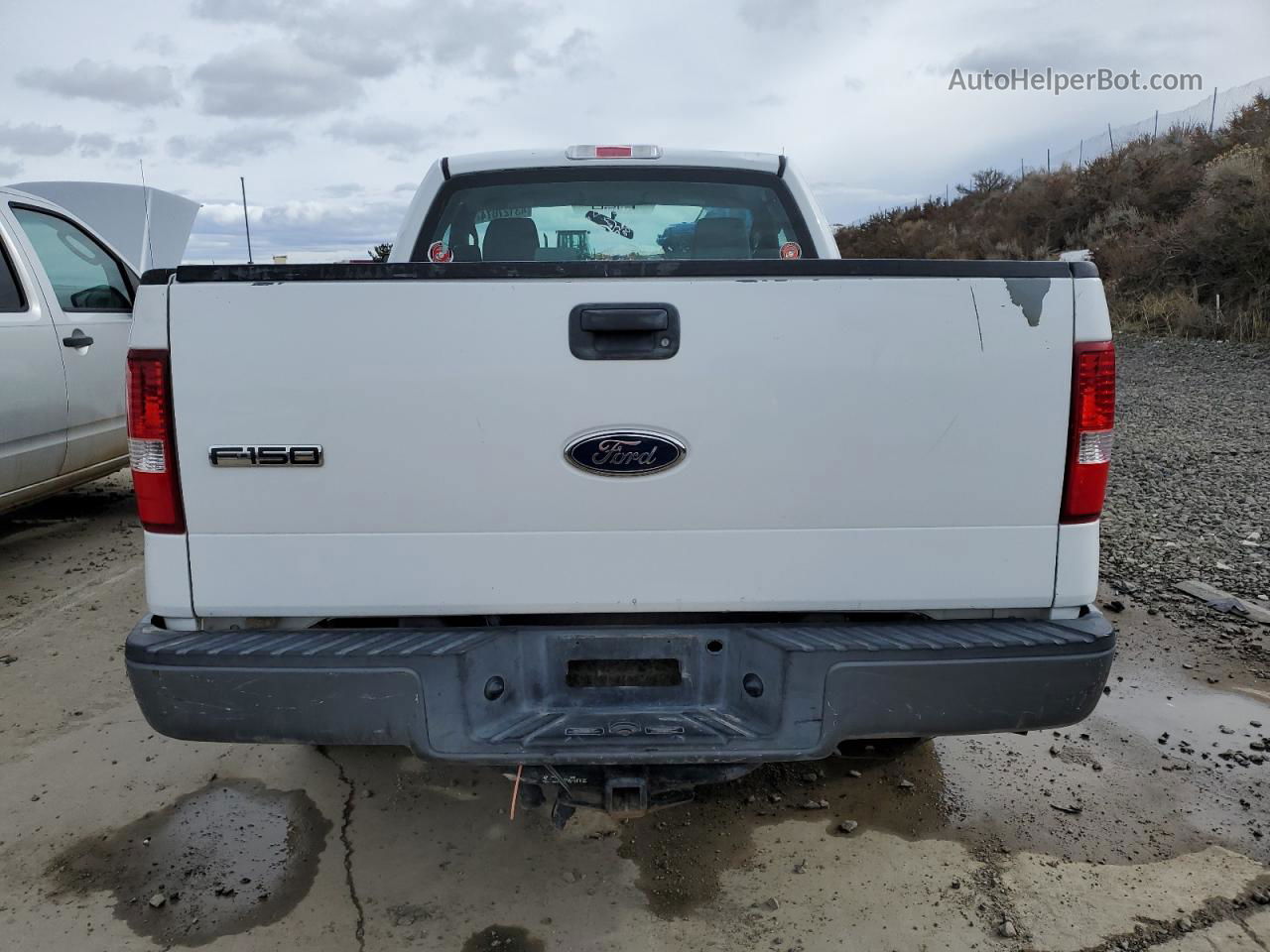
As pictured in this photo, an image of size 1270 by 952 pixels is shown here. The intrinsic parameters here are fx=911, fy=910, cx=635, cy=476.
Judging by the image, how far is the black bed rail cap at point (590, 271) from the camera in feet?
6.43

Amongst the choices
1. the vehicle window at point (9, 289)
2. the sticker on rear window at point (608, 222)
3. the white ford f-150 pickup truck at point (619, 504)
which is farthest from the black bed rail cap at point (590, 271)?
the vehicle window at point (9, 289)

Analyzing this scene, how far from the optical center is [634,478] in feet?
6.63

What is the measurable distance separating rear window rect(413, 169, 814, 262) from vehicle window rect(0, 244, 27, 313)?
2.52 metres

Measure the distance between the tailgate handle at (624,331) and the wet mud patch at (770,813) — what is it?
149cm

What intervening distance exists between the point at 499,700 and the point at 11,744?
232 centimetres

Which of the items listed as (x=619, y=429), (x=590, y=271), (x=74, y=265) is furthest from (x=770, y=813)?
(x=74, y=265)

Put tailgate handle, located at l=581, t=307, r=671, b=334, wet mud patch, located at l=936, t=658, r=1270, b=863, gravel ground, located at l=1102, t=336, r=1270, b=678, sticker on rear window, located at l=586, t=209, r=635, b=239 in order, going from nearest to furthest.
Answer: tailgate handle, located at l=581, t=307, r=671, b=334
wet mud patch, located at l=936, t=658, r=1270, b=863
sticker on rear window, located at l=586, t=209, r=635, b=239
gravel ground, located at l=1102, t=336, r=1270, b=678

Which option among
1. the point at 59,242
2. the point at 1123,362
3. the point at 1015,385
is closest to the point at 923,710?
the point at 1015,385

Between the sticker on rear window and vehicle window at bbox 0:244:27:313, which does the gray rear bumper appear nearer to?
the sticker on rear window

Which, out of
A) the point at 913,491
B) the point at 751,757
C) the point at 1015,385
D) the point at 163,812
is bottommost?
the point at 163,812

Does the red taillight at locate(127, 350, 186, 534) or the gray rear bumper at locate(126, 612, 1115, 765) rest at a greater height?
the red taillight at locate(127, 350, 186, 534)

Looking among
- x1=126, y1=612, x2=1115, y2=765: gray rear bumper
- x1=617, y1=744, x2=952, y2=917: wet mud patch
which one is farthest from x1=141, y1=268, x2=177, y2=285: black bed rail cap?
x1=617, y1=744, x2=952, y2=917: wet mud patch

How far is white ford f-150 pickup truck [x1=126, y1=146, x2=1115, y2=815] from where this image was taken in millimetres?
Answer: 1970

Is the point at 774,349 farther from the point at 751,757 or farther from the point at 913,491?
the point at 751,757
